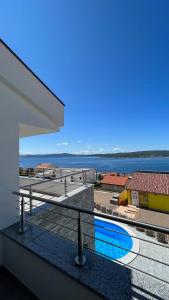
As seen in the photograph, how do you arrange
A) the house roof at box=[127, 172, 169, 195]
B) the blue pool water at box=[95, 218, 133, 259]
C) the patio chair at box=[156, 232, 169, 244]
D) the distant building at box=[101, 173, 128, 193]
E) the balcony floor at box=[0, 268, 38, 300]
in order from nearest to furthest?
the balcony floor at box=[0, 268, 38, 300] → the blue pool water at box=[95, 218, 133, 259] → the patio chair at box=[156, 232, 169, 244] → the house roof at box=[127, 172, 169, 195] → the distant building at box=[101, 173, 128, 193]

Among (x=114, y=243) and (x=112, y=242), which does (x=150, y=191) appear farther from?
(x=114, y=243)

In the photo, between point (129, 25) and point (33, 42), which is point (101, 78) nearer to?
point (129, 25)

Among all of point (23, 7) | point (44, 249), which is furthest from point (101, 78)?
point (44, 249)

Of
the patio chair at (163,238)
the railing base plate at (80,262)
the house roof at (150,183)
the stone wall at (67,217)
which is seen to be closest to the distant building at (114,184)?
the house roof at (150,183)

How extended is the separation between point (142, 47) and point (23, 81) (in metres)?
6.78

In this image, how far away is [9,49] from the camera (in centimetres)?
294

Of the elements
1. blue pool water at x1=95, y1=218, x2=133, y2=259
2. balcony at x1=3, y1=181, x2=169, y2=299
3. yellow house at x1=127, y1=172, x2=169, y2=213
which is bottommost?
blue pool water at x1=95, y1=218, x2=133, y2=259

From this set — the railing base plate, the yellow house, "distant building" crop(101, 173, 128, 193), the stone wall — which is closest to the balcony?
the railing base plate

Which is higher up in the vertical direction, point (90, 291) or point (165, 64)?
point (165, 64)

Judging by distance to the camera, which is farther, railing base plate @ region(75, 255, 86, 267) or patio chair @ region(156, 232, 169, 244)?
patio chair @ region(156, 232, 169, 244)

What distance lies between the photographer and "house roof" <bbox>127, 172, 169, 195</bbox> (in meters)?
17.8

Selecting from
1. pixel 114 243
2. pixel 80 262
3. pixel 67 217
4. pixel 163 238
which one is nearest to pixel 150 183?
pixel 163 238

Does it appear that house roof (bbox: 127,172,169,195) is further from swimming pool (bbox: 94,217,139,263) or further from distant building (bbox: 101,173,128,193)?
swimming pool (bbox: 94,217,139,263)

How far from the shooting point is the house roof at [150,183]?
17814mm
